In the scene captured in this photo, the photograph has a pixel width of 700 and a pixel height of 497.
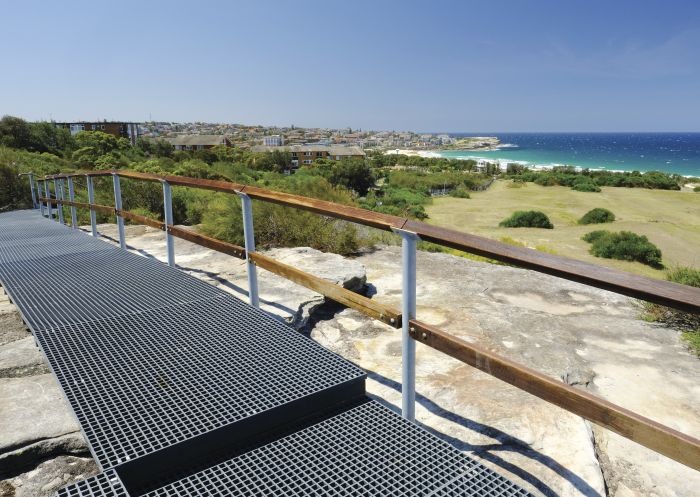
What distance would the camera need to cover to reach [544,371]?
3.26 metres

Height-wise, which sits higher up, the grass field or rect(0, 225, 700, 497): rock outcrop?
rect(0, 225, 700, 497): rock outcrop

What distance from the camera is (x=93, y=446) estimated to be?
5.84 feet

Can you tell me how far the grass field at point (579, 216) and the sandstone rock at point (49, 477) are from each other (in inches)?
599

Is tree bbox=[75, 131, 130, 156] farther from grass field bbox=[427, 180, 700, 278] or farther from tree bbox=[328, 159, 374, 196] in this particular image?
grass field bbox=[427, 180, 700, 278]

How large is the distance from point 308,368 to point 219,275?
2775mm

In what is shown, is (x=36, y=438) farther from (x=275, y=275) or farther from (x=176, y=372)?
(x=275, y=275)

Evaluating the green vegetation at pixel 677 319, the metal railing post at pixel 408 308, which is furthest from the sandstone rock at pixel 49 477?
the green vegetation at pixel 677 319

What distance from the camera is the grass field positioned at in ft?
63.4

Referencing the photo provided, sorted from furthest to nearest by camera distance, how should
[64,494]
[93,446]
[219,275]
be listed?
[219,275], [93,446], [64,494]

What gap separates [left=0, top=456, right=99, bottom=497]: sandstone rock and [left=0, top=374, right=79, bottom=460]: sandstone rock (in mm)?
109

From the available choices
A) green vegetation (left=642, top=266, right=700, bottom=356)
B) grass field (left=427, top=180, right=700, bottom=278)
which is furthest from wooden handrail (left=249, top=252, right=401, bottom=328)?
grass field (left=427, top=180, right=700, bottom=278)

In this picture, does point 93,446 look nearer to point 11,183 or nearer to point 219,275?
point 219,275

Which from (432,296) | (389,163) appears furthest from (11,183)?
(389,163)

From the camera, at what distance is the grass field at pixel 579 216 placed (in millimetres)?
19328
